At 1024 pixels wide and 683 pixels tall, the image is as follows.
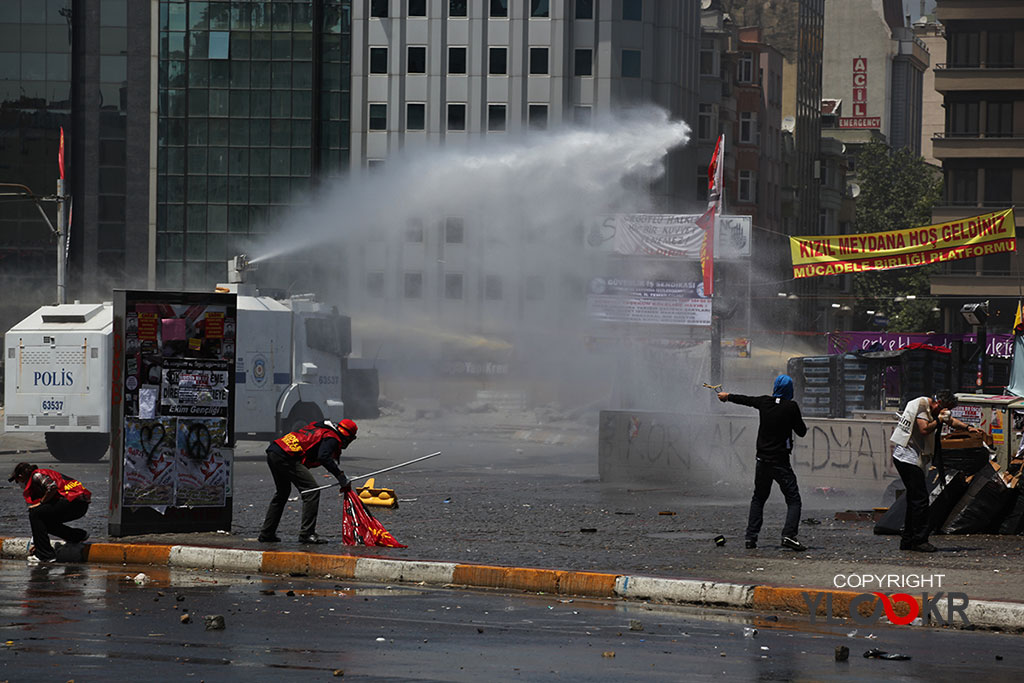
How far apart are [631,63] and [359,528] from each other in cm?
5590

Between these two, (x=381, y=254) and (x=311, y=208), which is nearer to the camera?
(x=381, y=254)

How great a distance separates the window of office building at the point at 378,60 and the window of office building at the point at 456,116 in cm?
346

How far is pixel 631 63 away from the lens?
67.6m

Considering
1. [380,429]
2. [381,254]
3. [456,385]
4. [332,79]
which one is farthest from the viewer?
[332,79]

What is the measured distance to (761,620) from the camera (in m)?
10.4

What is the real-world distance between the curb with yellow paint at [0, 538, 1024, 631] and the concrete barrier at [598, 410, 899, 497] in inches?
412

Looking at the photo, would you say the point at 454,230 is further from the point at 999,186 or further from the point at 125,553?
the point at 125,553

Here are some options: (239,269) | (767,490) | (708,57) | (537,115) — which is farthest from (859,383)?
(708,57)

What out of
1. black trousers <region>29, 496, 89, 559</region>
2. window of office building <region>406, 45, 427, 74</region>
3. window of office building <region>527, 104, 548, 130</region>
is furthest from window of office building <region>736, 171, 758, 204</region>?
black trousers <region>29, 496, 89, 559</region>

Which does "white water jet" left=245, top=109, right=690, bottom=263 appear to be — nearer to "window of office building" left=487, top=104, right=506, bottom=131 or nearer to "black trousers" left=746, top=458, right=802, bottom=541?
"window of office building" left=487, top=104, right=506, bottom=131

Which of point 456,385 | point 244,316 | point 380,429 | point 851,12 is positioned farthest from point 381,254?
point 851,12

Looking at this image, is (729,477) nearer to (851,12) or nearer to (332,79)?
(332,79)

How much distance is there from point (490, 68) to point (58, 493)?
184 ft

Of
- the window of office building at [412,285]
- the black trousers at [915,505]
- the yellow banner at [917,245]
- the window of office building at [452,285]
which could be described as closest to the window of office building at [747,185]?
the window of office building at [452,285]
